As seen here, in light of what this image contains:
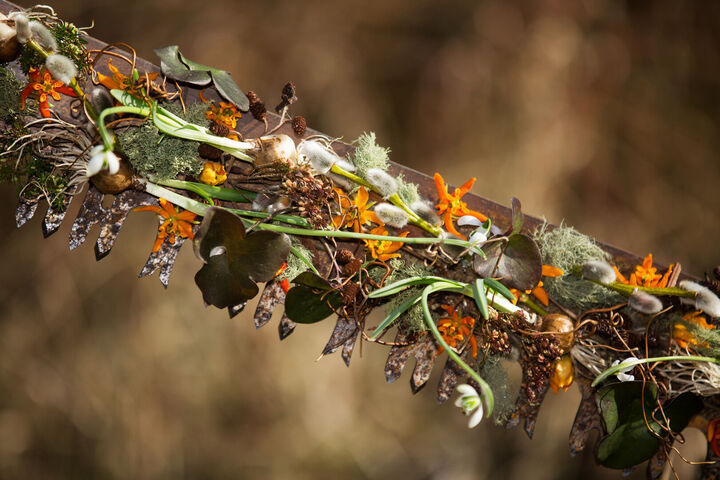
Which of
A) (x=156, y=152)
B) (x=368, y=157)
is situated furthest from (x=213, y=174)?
Result: (x=368, y=157)

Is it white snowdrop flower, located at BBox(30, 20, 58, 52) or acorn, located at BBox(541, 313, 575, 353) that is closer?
white snowdrop flower, located at BBox(30, 20, 58, 52)

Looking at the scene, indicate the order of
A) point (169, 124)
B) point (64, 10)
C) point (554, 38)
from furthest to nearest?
1. point (554, 38)
2. point (64, 10)
3. point (169, 124)

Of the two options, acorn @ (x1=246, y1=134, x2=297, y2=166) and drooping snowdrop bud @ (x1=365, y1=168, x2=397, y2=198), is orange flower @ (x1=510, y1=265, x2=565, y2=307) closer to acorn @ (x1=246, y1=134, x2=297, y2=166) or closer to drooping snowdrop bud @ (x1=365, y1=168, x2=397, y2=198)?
drooping snowdrop bud @ (x1=365, y1=168, x2=397, y2=198)

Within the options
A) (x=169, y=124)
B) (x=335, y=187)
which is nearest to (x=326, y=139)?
(x=335, y=187)

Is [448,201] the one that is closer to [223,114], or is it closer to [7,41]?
[223,114]

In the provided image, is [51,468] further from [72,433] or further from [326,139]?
[326,139]

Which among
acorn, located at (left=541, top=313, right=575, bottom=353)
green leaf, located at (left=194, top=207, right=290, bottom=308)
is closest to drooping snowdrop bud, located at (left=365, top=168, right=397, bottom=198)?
green leaf, located at (left=194, top=207, right=290, bottom=308)
